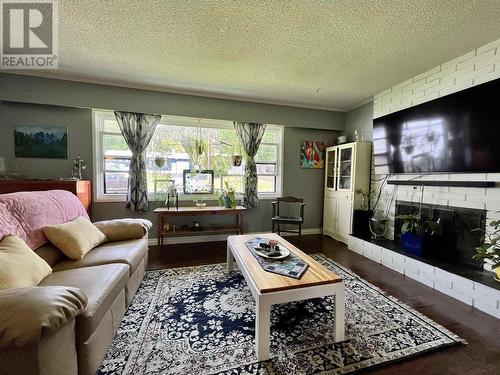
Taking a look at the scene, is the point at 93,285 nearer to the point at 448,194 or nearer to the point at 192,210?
the point at 192,210

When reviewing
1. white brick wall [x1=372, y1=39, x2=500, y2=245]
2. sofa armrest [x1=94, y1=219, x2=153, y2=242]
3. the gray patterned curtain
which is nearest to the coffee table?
sofa armrest [x1=94, y1=219, x2=153, y2=242]

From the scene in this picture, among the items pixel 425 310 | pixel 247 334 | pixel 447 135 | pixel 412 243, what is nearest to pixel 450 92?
pixel 447 135

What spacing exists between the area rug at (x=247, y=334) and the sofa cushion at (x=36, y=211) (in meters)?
0.93

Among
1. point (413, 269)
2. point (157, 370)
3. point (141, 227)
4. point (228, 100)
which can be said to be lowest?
point (157, 370)

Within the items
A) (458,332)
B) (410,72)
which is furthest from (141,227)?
(410,72)

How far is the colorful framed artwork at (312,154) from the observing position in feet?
13.8

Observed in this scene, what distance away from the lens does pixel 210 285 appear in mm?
2242

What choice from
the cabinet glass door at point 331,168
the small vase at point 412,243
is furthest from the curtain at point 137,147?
the small vase at point 412,243

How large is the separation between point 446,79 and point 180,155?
3.69 meters

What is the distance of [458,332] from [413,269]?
0.90 m

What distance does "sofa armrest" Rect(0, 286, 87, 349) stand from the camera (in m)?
0.80

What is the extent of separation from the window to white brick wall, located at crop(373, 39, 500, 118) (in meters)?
1.81

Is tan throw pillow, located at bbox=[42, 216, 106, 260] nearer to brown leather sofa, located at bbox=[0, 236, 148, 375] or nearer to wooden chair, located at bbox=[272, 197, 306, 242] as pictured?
brown leather sofa, located at bbox=[0, 236, 148, 375]

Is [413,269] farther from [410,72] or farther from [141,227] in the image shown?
[141,227]
